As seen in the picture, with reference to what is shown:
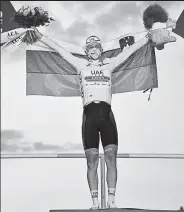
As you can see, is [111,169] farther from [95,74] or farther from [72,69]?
[72,69]

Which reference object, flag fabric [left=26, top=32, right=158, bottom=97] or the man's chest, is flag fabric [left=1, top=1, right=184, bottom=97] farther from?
the man's chest

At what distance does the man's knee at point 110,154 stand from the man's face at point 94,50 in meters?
0.85

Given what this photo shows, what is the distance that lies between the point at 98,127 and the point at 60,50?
831mm

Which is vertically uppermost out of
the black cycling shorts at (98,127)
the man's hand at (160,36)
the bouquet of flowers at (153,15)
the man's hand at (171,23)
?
the bouquet of flowers at (153,15)

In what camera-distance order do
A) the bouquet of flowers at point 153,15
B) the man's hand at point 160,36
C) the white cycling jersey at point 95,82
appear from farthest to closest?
the bouquet of flowers at point 153,15 < the man's hand at point 160,36 < the white cycling jersey at point 95,82

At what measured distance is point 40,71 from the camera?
12.9 feet

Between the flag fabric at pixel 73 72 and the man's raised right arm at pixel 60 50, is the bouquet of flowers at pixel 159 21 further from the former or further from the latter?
the man's raised right arm at pixel 60 50

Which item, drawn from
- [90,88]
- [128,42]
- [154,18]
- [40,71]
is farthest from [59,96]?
[154,18]

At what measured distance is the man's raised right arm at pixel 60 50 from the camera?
358cm

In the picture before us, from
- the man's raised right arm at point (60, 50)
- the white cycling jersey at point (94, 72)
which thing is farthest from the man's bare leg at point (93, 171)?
the man's raised right arm at point (60, 50)

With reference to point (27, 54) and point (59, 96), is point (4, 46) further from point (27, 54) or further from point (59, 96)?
point (59, 96)

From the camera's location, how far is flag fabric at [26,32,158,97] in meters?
3.91

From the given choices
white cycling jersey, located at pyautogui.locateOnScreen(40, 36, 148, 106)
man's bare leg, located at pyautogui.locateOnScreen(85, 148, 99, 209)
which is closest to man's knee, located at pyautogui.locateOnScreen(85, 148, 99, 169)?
man's bare leg, located at pyautogui.locateOnScreen(85, 148, 99, 209)

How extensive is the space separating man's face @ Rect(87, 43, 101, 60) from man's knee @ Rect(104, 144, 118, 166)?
2.79 feet
